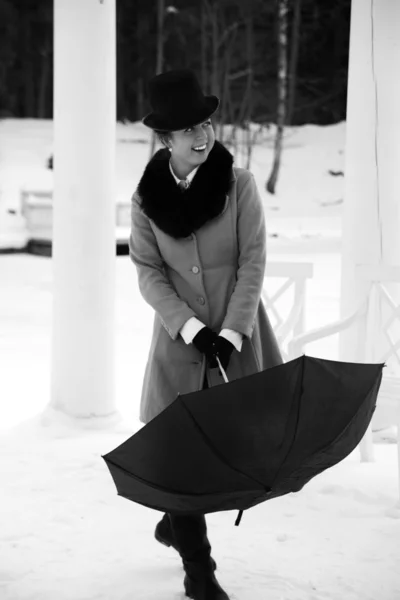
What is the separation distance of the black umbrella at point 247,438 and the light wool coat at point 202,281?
0.26 meters

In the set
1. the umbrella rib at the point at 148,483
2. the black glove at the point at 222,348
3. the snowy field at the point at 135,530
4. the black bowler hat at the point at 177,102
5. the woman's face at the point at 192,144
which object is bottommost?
the snowy field at the point at 135,530

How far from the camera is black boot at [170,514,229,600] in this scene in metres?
2.26

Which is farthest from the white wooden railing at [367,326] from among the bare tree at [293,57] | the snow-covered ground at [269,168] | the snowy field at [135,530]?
the bare tree at [293,57]

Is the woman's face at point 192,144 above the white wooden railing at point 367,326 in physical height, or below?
above

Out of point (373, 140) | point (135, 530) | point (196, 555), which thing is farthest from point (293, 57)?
point (196, 555)

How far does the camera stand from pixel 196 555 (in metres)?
2.28

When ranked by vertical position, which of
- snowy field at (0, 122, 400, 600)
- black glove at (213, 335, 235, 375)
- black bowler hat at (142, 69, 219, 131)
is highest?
black bowler hat at (142, 69, 219, 131)

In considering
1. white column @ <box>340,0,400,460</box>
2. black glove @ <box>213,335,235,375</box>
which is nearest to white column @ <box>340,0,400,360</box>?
white column @ <box>340,0,400,460</box>

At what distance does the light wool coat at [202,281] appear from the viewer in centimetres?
229

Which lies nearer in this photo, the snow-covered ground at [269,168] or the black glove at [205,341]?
the black glove at [205,341]

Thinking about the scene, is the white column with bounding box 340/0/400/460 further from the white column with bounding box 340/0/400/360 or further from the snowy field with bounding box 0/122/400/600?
the snowy field with bounding box 0/122/400/600

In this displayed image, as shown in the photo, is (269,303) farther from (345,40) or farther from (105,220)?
(345,40)

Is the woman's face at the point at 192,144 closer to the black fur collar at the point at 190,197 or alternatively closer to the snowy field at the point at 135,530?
the black fur collar at the point at 190,197

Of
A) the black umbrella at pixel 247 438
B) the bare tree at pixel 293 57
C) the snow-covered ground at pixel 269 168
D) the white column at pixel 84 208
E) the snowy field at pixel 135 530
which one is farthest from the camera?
the bare tree at pixel 293 57
